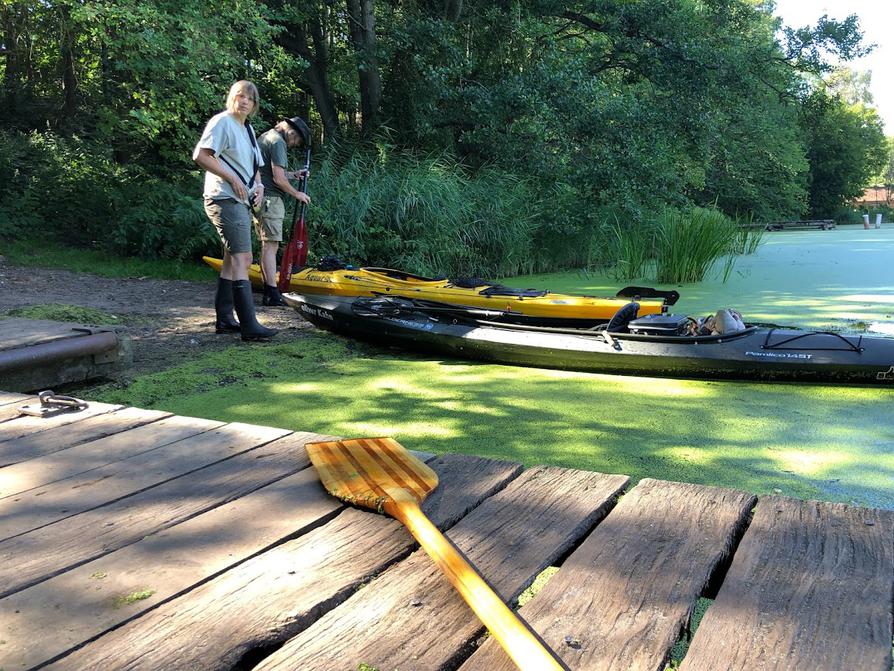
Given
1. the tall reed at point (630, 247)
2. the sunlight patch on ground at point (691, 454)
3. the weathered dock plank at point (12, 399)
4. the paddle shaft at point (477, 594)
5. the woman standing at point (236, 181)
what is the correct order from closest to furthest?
the paddle shaft at point (477, 594)
the weathered dock plank at point (12, 399)
the sunlight patch on ground at point (691, 454)
the woman standing at point (236, 181)
the tall reed at point (630, 247)

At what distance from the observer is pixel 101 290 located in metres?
7.27

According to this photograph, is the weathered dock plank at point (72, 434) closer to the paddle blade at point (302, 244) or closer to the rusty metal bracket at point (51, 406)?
the rusty metal bracket at point (51, 406)

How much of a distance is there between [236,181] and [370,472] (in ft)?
11.5

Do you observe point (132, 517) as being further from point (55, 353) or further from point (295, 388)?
point (295, 388)

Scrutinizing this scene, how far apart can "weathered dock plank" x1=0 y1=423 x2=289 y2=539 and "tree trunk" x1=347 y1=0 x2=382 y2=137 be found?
30.9 ft

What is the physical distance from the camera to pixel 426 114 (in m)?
10.6

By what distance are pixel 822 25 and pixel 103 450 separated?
1361cm

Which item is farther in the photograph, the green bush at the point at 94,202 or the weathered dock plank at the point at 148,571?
the green bush at the point at 94,202

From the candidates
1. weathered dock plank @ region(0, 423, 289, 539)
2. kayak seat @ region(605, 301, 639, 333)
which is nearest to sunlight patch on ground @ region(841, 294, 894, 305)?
kayak seat @ region(605, 301, 639, 333)

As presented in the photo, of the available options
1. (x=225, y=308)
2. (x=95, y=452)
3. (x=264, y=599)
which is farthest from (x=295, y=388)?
(x=264, y=599)

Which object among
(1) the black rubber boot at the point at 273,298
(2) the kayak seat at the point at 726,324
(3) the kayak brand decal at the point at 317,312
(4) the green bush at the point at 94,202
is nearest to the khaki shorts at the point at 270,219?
(1) the black rubber boot at the point at 273,298

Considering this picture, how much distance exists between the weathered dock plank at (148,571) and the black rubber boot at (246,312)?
3.65 m

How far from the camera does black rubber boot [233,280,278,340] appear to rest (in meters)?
5.01

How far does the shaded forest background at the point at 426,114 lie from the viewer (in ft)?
26.9
